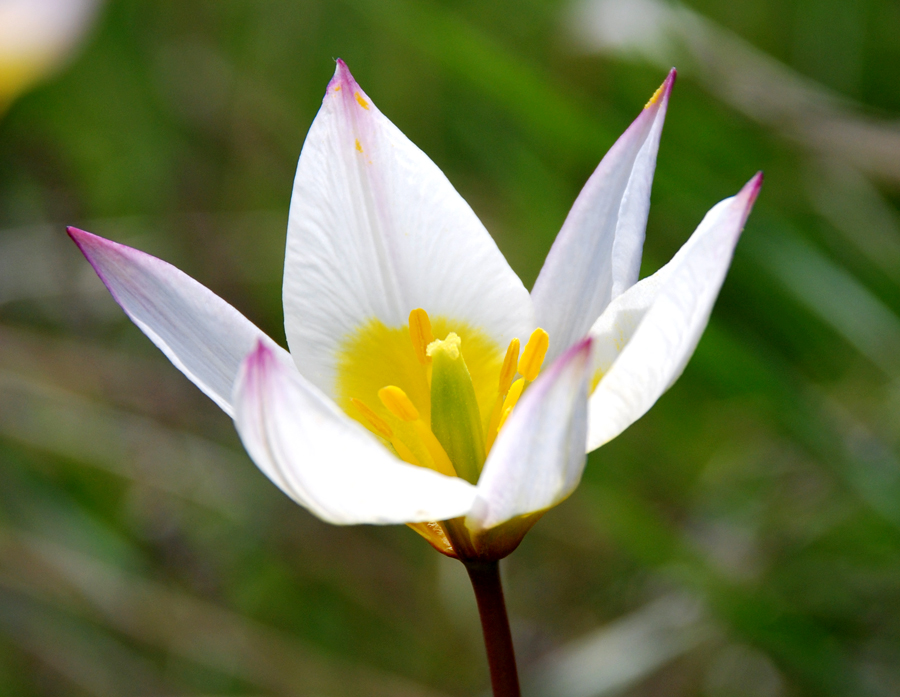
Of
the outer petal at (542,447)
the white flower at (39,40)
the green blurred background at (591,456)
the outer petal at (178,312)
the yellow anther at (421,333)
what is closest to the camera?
the outer petal at (542,447)

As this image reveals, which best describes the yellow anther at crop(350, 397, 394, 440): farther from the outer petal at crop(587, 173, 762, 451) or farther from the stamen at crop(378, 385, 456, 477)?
the outer petal at crop(587, 173, 762, 451)

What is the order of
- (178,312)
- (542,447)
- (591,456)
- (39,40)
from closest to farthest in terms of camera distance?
(542,447) → (178,312) → (591,456) → (39,40)

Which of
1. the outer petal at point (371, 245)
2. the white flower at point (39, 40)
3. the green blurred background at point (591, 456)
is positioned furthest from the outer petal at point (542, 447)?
the white flower at point (39, 40)

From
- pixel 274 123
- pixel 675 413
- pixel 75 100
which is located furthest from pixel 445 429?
pixel 75 100

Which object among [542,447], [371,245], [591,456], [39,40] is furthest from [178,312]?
[39,40]

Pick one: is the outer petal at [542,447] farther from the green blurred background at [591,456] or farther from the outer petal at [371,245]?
the green blurred background at [591,456]

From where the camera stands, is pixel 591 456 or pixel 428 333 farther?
pixel 591 456

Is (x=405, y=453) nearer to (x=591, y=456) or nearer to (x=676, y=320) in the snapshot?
(x=676, y=320)
